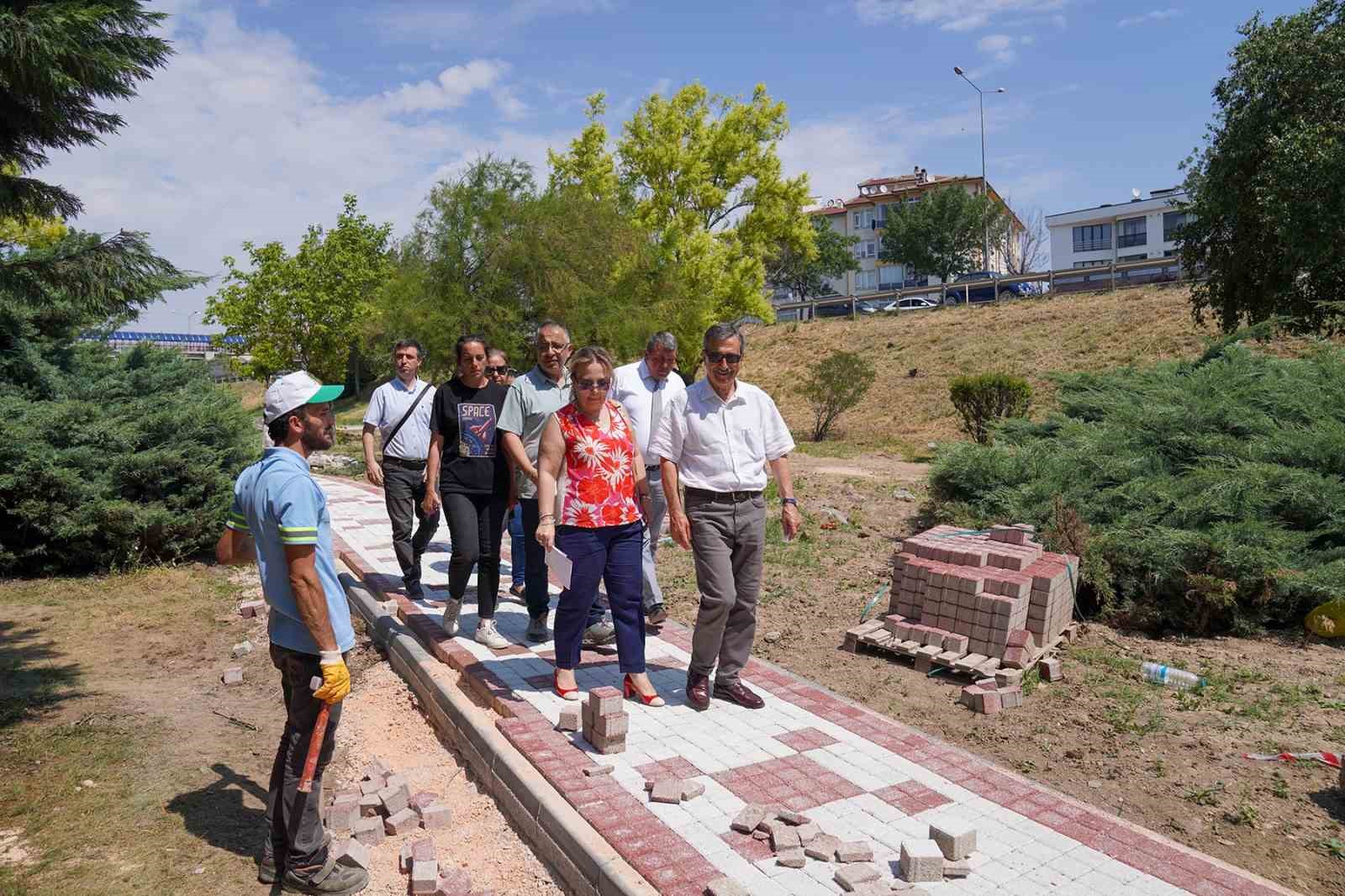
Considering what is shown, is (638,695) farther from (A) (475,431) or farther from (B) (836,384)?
(B) (836,384)

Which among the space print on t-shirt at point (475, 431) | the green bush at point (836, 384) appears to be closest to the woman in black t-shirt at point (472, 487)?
the space print on t-shirt at point (475, 431)

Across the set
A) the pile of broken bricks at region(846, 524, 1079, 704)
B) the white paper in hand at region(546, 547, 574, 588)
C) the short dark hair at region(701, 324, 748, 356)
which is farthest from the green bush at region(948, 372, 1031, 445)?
the white paper in hand at region(546, 547, 574, 588)

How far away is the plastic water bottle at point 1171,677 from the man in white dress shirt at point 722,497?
8.38ft

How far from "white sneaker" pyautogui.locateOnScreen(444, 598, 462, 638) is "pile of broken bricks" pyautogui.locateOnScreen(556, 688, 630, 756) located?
194 cm

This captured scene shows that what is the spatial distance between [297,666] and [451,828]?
1.13 meters

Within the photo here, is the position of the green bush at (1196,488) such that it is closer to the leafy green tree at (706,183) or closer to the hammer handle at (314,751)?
the hammer handle at (314,751)

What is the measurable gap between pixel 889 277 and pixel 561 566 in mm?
82491

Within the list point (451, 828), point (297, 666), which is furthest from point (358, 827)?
point (297, 666)

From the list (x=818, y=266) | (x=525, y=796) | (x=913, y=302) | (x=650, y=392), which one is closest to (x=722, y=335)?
(x=650, y=392)

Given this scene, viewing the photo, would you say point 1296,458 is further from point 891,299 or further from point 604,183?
point 891,299

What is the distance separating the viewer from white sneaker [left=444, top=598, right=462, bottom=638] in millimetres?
6297

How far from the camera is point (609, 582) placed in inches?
199

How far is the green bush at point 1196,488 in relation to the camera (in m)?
6.85

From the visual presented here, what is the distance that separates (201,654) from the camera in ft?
23.1
